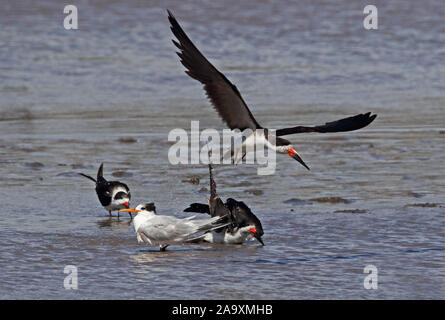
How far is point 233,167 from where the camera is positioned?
34.1ft

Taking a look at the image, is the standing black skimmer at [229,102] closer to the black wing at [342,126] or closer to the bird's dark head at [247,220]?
the black wing at [342,126]

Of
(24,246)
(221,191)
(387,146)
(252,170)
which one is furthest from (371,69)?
(24,246)

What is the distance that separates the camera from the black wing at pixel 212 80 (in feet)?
26.3

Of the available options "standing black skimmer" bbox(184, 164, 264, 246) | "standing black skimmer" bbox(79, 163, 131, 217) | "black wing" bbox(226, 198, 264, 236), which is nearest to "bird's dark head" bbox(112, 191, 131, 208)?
"standing black skimmer" bbox(79, 163, 131, 217)

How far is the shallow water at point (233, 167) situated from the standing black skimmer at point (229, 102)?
648mm

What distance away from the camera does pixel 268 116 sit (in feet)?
41.4

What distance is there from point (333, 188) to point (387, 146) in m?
1.99

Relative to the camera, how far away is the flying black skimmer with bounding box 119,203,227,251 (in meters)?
7.28

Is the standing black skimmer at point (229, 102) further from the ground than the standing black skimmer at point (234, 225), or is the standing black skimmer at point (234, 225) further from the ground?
the standing black skimmer at point (229, 102)

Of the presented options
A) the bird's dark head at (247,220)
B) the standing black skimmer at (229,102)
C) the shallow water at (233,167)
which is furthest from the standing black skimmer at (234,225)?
the standing black skimmer at (229,102)

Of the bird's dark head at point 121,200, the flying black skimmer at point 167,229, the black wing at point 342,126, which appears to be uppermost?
the black wing at point 342,126
